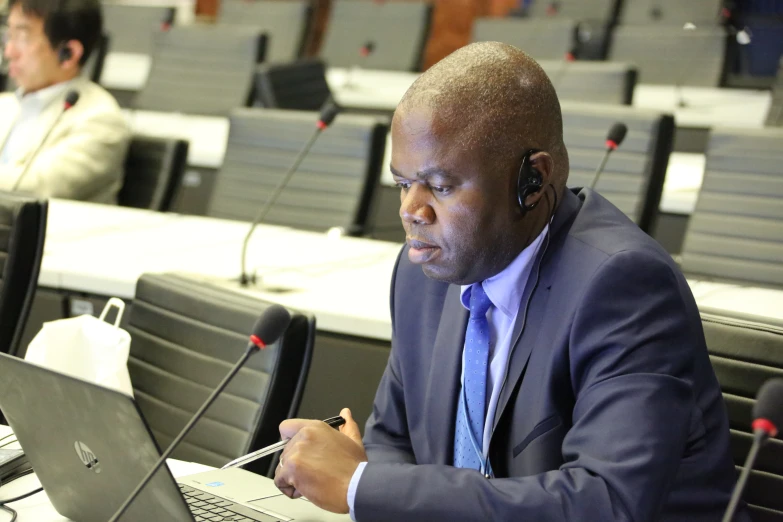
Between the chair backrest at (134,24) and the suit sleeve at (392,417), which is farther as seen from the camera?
the chair backrest at (134,24)

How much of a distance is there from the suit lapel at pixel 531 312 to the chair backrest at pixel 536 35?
3.37 m

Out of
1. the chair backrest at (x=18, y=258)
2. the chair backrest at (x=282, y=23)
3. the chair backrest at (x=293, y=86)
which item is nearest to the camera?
the chair backrest at (x=18, y=258)

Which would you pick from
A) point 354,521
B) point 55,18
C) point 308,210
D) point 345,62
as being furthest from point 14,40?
point 354,521

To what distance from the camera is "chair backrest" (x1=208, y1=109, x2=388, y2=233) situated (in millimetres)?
3164

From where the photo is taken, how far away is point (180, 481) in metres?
1.39

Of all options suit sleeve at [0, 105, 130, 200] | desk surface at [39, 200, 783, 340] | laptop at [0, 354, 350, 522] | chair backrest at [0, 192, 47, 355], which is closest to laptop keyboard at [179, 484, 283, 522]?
laptop at [0, 354, 350, 522]

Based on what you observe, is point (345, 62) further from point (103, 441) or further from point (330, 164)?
point (103, 441)

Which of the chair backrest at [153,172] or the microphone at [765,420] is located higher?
the microphone at [765,420]

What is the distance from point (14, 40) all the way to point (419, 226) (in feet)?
8.66

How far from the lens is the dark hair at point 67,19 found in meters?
3.44

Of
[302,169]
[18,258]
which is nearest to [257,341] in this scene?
[18,258]

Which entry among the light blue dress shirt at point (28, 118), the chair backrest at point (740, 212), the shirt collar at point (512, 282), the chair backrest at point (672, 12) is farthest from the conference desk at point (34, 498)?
the chair backrest at point (672, 12)

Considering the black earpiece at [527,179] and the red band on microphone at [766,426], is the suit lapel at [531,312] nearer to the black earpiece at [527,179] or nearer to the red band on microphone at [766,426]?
the black earpiece at [527,179]

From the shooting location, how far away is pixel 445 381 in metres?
1.42
